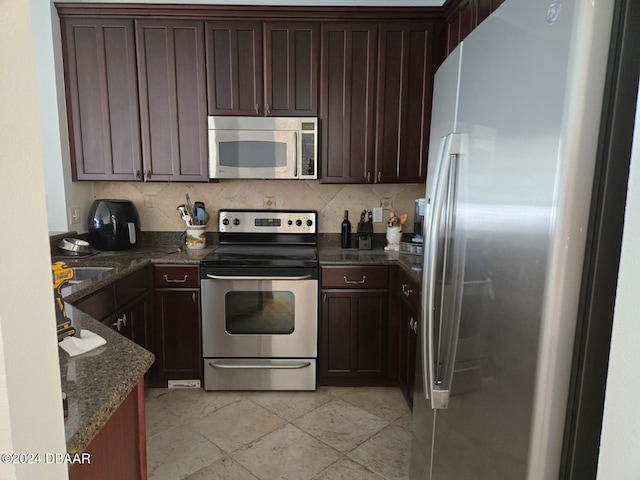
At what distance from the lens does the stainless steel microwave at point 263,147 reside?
2.63 meters

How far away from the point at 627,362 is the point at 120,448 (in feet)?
3.47

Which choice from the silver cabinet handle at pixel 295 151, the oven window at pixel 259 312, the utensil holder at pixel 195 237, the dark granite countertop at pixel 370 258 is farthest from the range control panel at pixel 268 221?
the oven window at pixel 259 312

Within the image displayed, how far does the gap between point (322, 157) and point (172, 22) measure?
1.26m

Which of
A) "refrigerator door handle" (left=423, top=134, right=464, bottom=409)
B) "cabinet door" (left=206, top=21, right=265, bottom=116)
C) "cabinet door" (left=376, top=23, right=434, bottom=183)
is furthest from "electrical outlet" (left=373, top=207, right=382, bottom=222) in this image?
"refrigerator door handle" (left=423, top=134, right=464, bottom=409)

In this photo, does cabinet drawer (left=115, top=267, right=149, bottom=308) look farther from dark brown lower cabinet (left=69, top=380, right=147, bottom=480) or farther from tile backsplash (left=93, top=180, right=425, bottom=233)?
dark brown lower cabinet (left=69, top=380, right=147, bottom=480)

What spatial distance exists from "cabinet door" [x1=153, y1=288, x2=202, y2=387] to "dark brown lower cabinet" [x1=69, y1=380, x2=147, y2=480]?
4.99 ft

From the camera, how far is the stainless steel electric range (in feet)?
8.19

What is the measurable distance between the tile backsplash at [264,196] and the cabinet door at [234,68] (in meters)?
0.58

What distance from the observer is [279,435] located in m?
2.17

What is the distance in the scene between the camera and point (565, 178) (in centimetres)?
74

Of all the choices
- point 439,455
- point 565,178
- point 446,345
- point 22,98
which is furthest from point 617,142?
point 439,455

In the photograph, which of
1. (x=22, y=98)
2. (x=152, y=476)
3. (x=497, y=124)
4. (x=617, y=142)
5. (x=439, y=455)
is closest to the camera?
(x=22, y=98)

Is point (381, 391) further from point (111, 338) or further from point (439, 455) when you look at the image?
point (111, 338)

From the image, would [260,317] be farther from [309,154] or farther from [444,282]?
[444,282]
